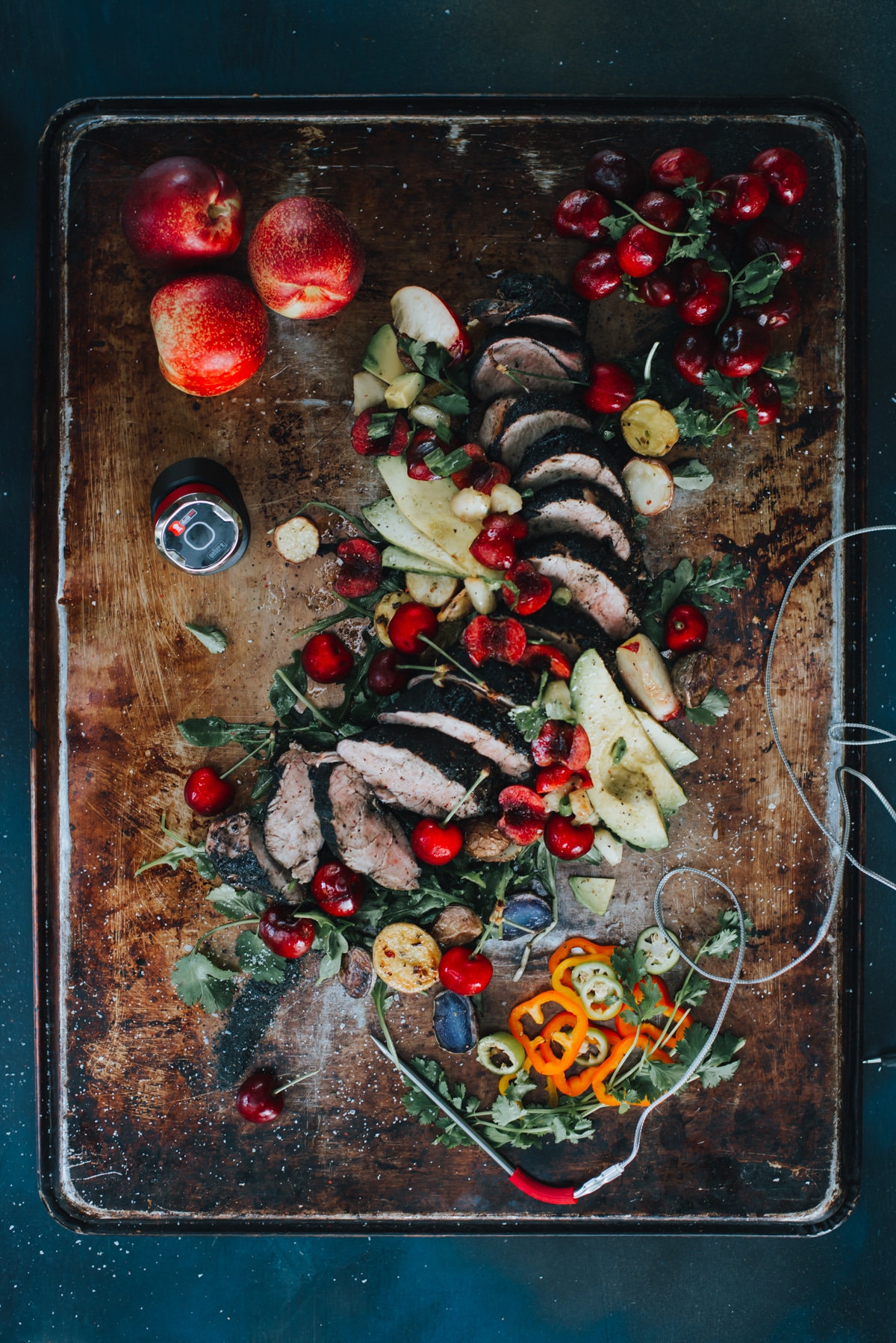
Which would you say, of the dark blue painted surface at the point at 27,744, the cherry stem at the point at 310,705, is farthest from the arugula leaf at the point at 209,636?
the dark blue painted surface at the point at 27,744

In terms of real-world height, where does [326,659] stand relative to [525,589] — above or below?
below

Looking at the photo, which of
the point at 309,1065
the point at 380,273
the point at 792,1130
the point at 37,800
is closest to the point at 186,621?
the point at 37,800

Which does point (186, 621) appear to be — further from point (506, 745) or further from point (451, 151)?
point (451, 151)

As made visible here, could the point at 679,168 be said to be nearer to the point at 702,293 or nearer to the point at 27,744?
the point at 702,293

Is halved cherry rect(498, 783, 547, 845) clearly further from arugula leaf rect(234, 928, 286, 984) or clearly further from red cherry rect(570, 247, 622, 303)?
red cherry rect(570, 247, 622, 303)

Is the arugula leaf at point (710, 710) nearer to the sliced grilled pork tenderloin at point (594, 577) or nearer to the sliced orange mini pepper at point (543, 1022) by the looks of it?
the sliced grilled pork tenderloin at point (594, 577)

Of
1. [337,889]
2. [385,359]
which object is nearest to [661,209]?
[385,359]

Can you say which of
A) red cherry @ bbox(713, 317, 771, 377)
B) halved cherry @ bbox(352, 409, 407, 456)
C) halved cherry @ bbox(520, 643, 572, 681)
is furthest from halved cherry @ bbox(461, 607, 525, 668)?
red cherry @ bbox(713, 317, 771, 377)
